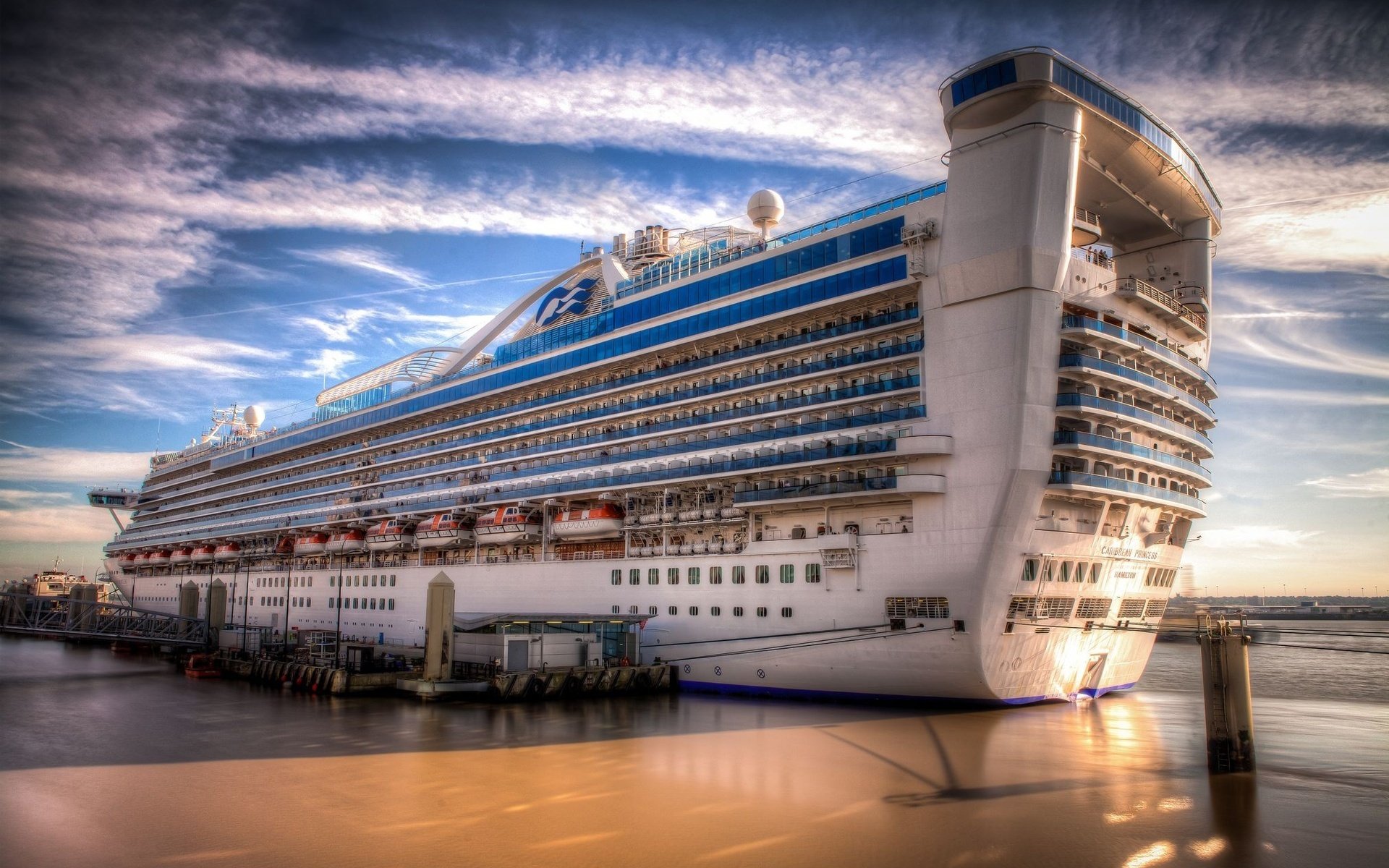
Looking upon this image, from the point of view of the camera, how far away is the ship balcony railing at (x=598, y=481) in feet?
111

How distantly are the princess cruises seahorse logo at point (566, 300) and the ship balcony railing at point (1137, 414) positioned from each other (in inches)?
1258

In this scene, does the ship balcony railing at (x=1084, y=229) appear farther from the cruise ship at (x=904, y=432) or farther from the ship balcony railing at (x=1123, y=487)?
the ship balcony railing at (x=1123, y=487)

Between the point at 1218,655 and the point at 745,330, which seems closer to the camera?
the point at 1218,655

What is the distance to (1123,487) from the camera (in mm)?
31750

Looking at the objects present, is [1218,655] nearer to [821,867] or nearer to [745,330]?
[821,867]

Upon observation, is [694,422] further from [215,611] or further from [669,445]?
[215,611]

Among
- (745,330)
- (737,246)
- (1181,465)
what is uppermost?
(737,246)

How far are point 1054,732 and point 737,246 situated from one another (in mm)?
26351

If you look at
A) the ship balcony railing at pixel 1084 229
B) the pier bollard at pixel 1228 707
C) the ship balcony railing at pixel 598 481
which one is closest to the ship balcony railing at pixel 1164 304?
the ship balcony railing at pixel 1084 229

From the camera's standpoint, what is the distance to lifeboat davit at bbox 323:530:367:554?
64.2 meters

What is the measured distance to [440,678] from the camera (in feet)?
130

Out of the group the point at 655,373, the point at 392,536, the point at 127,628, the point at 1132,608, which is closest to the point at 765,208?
the point at 655,373

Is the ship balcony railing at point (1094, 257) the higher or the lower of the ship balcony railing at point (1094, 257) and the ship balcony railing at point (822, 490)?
the higher

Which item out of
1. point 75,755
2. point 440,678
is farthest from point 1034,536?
point 75,755
